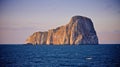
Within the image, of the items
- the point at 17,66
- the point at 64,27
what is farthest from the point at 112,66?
the point at 64,27

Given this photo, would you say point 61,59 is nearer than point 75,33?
Yes

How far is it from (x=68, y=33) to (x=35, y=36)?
26470 millimetres

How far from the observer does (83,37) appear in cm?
14238

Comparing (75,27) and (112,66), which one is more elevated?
(75,27)

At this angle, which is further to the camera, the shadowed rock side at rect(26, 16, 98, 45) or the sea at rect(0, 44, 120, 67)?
→ the shadowed rock side at rect(26, 16, 98, 45)

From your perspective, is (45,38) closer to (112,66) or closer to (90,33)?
(90,33)

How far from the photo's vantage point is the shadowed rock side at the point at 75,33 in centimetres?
14375

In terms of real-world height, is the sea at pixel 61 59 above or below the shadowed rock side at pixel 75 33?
below

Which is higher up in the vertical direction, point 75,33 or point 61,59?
point 75,33

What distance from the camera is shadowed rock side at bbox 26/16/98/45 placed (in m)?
144

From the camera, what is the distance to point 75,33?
145250mm

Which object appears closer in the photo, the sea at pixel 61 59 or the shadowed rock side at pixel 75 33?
the sea at pixel 61 59

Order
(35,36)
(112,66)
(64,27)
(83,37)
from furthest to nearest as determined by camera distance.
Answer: (35,36) → (64,27) → (83,37) → (112,66)

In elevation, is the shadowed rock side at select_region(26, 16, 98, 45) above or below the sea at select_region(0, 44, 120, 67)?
above
